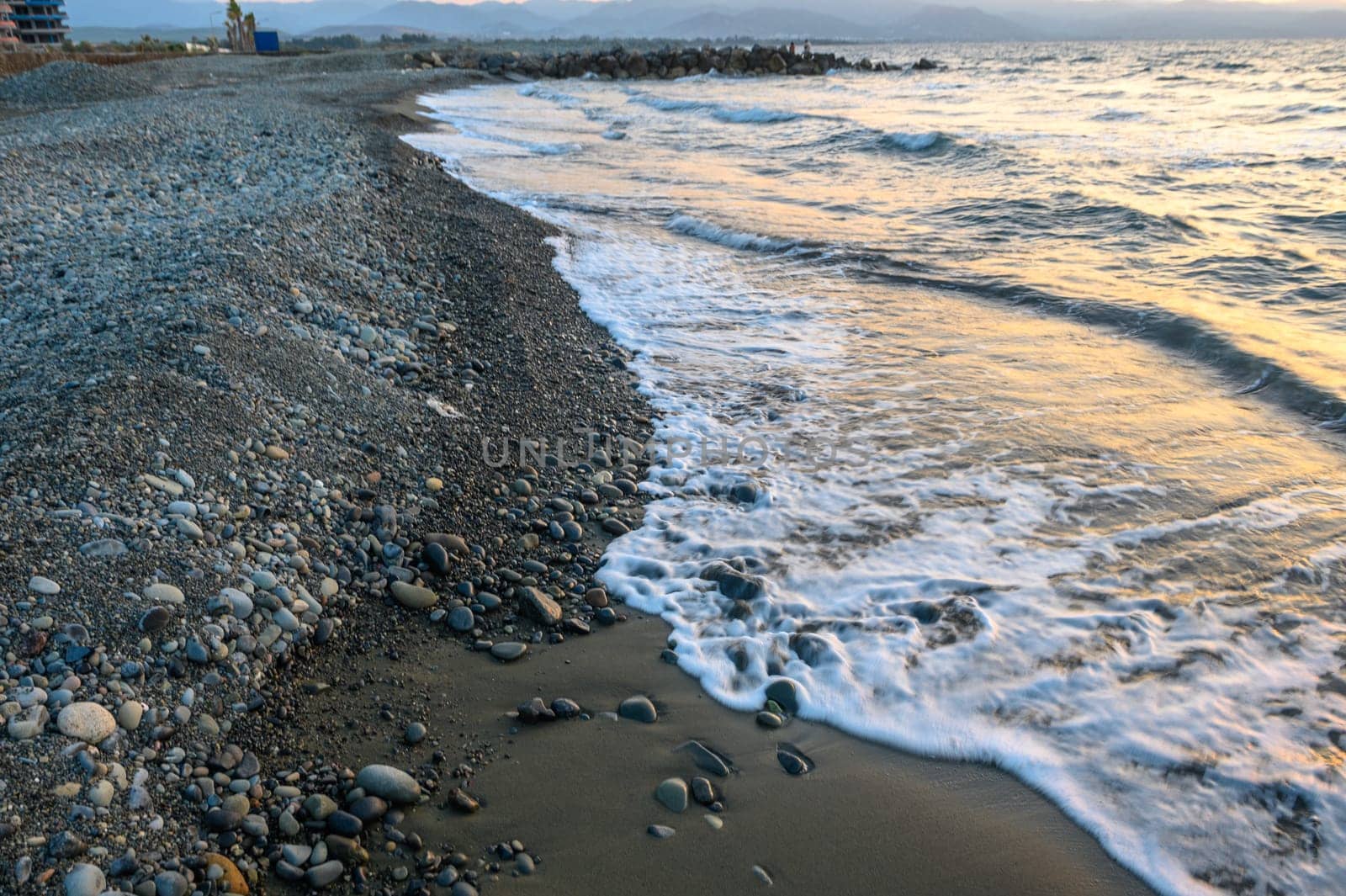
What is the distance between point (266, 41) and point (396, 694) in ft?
162

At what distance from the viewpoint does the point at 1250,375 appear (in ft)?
18.8

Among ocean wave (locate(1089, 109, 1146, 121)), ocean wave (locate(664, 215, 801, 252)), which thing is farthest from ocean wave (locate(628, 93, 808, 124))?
ocean wave (locate(664, 215, 801, 252))

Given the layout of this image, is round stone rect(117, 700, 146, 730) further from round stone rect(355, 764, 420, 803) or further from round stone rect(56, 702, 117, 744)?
round stone rect(355, 764, 420, 803)

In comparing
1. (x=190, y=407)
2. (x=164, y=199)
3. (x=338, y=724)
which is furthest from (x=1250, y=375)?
(x=164, y=199)

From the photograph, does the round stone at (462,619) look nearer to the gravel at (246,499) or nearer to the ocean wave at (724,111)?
the gravel at (246,499)

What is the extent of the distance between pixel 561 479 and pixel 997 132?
56.9 ft

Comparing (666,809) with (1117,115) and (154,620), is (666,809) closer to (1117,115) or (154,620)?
(154,620)

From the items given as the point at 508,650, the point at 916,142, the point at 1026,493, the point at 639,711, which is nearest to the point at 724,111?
the point at 916,142

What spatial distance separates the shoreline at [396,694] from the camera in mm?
2227

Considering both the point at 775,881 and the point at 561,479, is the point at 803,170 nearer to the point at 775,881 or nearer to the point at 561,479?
the point at 561,479

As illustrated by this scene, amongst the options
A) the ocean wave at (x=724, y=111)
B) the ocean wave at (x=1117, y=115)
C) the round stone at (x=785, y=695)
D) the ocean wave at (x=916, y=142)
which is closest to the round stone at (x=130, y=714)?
the round stone at (x=785, y=695)

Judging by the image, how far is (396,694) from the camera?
281 cm

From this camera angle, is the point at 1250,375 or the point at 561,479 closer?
the point at 561,479

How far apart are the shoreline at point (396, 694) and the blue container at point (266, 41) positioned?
45380 millimetres
